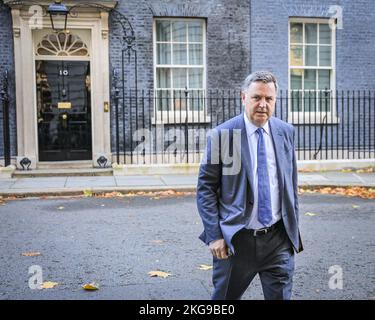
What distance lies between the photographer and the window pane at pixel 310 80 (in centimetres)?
1569

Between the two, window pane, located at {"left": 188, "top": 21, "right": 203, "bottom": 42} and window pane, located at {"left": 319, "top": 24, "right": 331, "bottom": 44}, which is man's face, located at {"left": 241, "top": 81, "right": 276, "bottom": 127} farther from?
window pane, located at {"left": 319, "top": 24, "right": 331, "bottom": 44}

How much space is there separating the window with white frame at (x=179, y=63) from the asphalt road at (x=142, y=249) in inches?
211

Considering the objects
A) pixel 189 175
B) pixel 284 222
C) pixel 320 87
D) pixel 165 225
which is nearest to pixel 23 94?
pixel 189 175

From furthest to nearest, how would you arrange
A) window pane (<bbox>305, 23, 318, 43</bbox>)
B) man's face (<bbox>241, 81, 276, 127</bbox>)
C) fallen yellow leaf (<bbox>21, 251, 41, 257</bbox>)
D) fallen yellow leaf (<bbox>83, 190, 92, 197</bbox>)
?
window pane (<bbox>305, 23, 318, 43</bbox>) < fallen yellow leaf (<bbox>83, 190, 92, 197</bbox>) < fallen yellow leaf (<bbox>21, 251, 41, 257</bbox>) < man's face (<bbox>241, 81, 276, 127</bbox>)

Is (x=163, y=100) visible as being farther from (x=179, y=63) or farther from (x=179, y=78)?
(x=179, y=63)

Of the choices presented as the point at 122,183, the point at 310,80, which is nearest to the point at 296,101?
the point at 310,80

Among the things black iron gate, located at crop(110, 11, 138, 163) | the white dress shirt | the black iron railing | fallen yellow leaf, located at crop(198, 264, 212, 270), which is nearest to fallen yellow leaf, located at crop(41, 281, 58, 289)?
fallen yellow leaf, located at crop(198, 264, 212, 270)

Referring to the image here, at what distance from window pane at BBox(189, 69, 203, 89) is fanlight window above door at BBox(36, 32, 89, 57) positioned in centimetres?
288

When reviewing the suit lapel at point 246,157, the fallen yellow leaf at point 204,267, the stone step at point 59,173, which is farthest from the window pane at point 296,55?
the suit lapel at point 246,157

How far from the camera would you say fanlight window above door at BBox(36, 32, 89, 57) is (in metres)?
13.9

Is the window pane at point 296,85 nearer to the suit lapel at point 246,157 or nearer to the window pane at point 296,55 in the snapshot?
the window pane at point 296,55

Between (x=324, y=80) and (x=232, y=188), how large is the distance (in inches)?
522

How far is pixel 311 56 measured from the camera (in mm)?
15633
